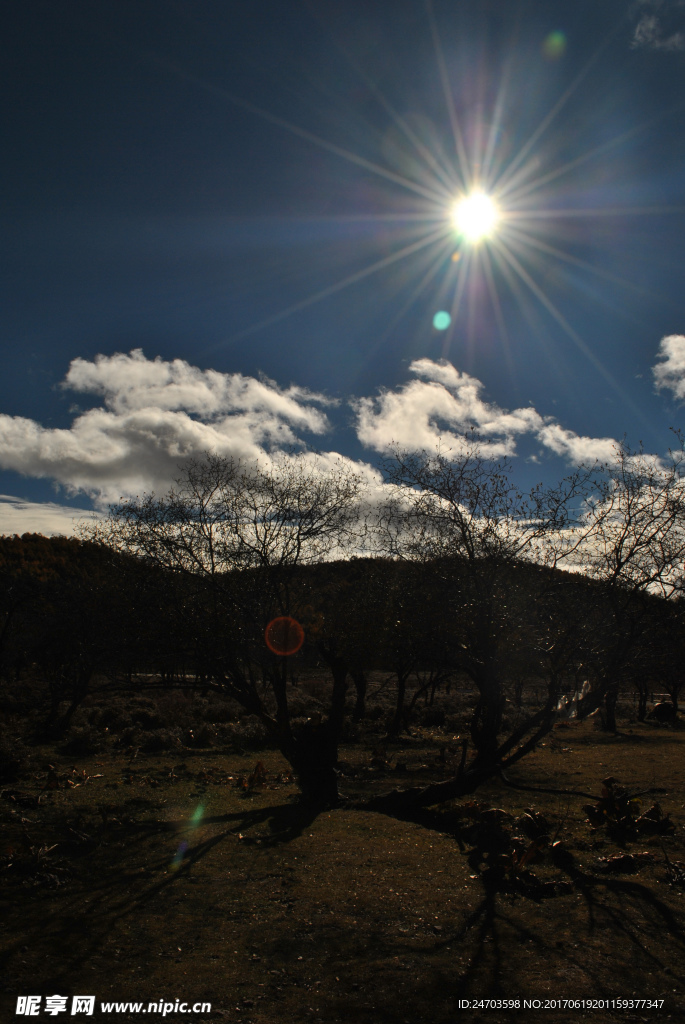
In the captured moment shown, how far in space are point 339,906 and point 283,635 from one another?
6.13m

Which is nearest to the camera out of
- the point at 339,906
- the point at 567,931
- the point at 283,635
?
the point at 567,931

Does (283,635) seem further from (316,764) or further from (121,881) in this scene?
(121,881)

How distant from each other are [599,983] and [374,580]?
29.8 ft

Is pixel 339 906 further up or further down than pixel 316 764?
further down

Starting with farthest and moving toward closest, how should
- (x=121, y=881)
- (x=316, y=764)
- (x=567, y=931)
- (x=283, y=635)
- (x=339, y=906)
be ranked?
(x=316, y=764)
(x=283, y=635)
(x=121, y=881)
(x=339, y=906)
(x=567, y=931)

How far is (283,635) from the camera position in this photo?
1263cm

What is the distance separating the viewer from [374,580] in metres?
13.7

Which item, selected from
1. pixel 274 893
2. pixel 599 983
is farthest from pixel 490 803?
pixel 599 983

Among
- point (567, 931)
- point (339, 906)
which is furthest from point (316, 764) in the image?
point (567, 931)

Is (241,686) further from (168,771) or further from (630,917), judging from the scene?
(630,917)

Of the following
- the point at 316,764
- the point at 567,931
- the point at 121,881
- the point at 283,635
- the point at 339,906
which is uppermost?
the point at 283,635

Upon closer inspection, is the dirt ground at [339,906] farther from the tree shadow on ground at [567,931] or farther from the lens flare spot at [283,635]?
the lens flare spot at [283,635]

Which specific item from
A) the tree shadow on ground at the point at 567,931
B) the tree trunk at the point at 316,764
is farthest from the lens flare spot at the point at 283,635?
the tree shadow on ground at the point at 567,931

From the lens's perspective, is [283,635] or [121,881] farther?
[283,635]
